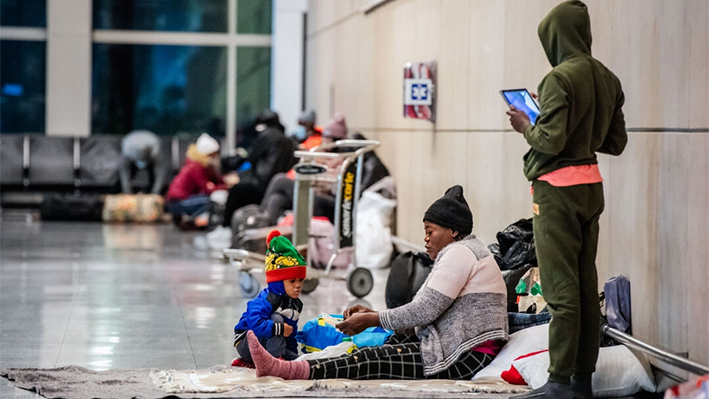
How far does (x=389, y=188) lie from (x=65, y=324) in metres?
4.57

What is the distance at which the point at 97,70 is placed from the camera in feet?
59.8

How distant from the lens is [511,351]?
505cm

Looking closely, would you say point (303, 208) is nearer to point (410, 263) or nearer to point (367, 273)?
point (367, 273)

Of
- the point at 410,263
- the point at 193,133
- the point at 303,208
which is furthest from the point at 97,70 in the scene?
the point at 410,263

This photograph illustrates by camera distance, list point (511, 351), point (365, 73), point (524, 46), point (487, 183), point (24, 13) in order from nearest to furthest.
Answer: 1. point (511, 351)
2. point (524, 46)
3. point (487, 183)
4. point (365, 73)
5. point (24, 13)

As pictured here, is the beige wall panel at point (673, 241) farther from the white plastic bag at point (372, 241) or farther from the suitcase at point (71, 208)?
the suitcase at point (71, 208)

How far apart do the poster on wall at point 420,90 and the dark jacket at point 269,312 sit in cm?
422

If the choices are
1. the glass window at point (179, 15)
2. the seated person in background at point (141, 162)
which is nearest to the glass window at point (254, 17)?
the glass window at point (179, 15)

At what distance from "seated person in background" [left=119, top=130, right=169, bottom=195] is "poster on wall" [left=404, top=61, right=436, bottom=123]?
7213mm

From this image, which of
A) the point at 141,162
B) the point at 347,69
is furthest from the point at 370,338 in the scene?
the point at 141,162

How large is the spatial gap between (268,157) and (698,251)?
754cm

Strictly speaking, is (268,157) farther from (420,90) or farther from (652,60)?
(652,60)

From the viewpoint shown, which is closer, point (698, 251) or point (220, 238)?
point (698, 251)

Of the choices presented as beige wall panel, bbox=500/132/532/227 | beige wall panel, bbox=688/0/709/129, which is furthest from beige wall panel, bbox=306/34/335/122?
beige wall panel, bbox=688/0/709/129
